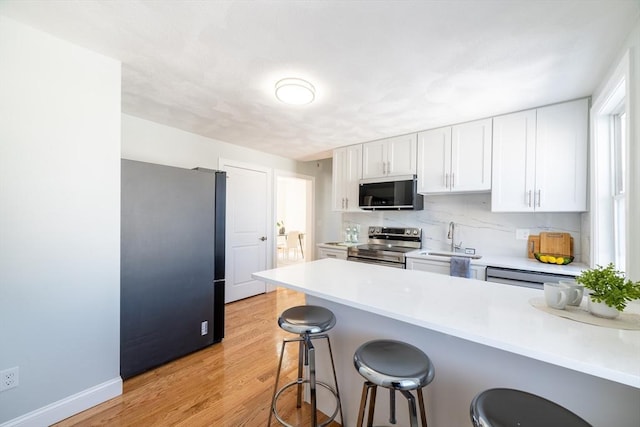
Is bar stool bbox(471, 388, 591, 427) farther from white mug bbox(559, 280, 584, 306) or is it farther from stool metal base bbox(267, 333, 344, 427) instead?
stool metal base bbox(267, 333, 344, 427)

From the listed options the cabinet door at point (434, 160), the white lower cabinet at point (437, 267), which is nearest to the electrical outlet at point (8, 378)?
the white lower cabinet at point (437, 267)

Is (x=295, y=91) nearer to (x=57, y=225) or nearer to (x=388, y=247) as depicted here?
(x=57, y=225)

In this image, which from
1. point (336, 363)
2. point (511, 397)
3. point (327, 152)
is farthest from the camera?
point (327, 152)

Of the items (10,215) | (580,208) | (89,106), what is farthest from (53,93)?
(580,208)

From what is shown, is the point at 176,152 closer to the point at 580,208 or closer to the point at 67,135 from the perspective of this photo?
the point at 67,135

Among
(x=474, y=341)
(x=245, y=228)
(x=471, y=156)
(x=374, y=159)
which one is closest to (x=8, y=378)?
(x=474, y=341)

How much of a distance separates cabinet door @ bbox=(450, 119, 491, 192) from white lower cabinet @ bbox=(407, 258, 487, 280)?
84cm

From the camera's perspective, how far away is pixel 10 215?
143 cm

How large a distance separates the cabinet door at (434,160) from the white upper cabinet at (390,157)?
10 centimetres

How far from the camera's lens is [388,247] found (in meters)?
3.67

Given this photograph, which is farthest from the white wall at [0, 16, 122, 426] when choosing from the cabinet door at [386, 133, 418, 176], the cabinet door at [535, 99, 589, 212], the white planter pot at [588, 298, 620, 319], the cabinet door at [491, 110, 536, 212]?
the cabinet door at [535, 99, 589, 212]

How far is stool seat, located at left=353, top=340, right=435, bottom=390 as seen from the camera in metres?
0.96

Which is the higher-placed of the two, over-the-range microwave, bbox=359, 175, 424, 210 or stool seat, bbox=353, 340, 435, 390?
over-the-range microwave, bbox=359, 175, 424, 210

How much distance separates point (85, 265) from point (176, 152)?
1.89 m
